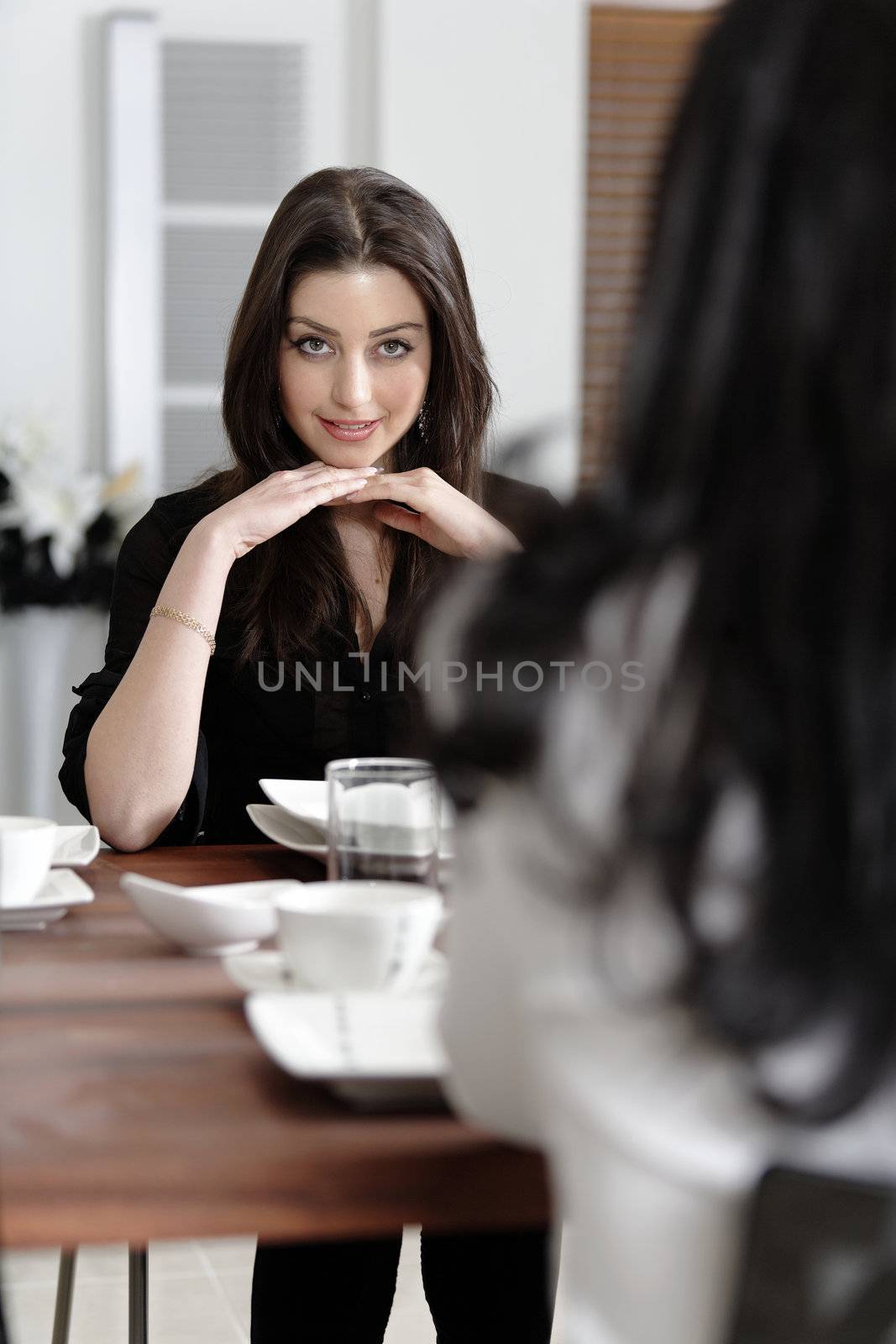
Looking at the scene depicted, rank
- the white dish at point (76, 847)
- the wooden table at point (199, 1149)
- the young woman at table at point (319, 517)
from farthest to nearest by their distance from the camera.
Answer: the young woman at table at point (319, 517)
the white dish at point (76, 847)
the wooden table at point (199, 1149)

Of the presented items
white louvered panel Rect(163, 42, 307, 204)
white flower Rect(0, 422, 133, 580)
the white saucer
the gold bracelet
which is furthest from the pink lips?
white louvered panel Rect(163, 42, 307, 204)

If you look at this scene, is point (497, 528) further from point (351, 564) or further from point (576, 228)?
point (576, 228)

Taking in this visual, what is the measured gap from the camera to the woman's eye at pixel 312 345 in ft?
6.14

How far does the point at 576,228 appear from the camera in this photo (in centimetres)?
319

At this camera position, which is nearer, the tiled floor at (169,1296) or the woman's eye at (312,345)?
the woman's eye at (312,345)

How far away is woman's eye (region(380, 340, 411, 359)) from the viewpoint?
73.9 inches

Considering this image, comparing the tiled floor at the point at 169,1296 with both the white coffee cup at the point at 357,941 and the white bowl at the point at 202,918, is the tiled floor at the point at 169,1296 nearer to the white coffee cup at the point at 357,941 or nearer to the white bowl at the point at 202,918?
the white bowl at the point at 202,918

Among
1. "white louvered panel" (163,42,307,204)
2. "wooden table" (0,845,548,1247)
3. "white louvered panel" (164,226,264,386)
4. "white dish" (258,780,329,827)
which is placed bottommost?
"white dish" (258,780,329,827)

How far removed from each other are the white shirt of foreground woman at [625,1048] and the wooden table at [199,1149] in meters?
0.11

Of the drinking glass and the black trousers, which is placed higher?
the drinking glass

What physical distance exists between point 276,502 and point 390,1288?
88 cm

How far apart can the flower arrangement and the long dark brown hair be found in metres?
0.95

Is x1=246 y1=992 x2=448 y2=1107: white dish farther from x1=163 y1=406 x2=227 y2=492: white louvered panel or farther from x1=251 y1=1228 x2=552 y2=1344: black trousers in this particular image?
x1=163 y1=406 x2=227 y2=492: white louvered panel

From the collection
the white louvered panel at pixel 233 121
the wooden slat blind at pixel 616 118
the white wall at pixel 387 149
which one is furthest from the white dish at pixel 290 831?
the wooden slat blind at pixel 616 118
